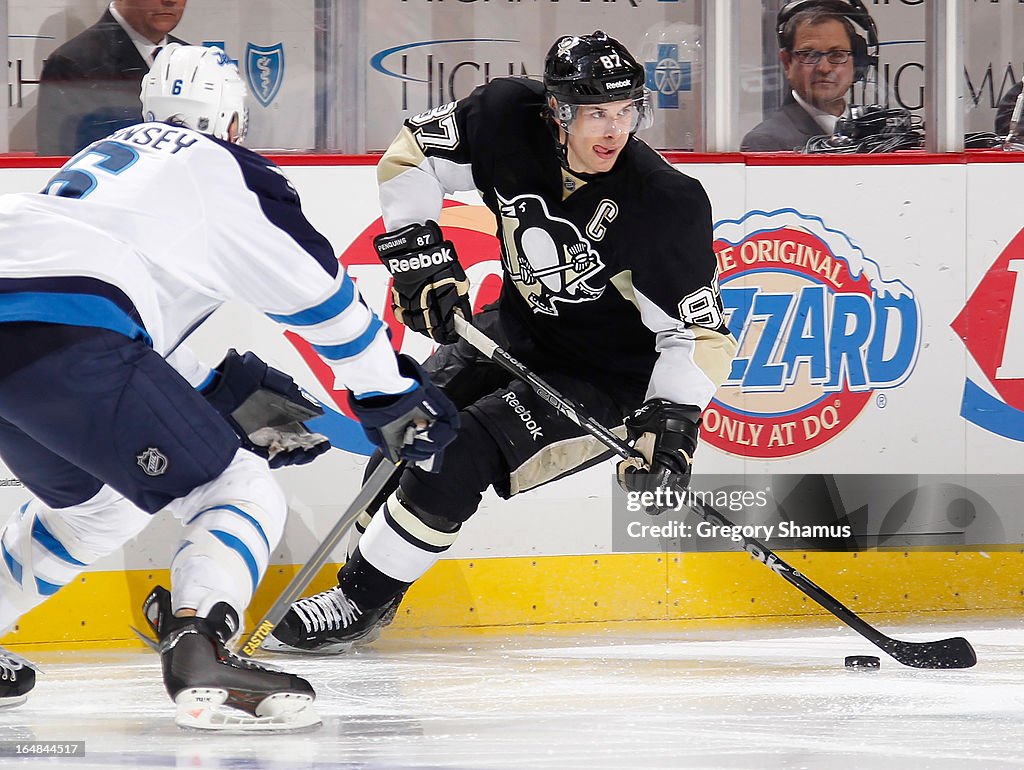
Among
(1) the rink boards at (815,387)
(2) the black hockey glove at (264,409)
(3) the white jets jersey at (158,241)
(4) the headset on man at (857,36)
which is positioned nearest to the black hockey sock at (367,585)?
(1) the rink boards at (815,387)

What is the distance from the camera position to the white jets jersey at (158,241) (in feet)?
6.11

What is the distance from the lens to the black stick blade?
2.80 metres

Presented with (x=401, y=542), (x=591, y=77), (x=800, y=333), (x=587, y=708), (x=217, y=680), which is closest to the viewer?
(x=217, y=680)

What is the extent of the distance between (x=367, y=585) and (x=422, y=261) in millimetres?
686

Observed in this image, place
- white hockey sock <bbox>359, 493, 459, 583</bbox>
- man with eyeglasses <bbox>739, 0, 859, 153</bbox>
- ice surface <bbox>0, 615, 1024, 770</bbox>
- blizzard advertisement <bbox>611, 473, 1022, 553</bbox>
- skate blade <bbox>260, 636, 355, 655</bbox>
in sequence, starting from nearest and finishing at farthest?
ice surface <bbox>0, 615, 1024, 770</bbox> < white hockey sock <bbox>359, 493, 459, 583</bbox> < skate blade <bbox>260, 636, 355, 655</bbox> < blizzard advertisement <bbox>611, 473, 1022, 553</bbox> < man with eyeglasses <bbox>739, 0, 859, 153</bbox>

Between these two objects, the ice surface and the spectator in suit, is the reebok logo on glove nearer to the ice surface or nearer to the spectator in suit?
the ice surface

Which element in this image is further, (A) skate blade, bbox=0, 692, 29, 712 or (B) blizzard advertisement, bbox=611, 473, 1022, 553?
(B) blizzard advertisement, bbox=611, 473, 1022, 553

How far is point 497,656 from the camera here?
3.02 meters

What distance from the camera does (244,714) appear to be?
1979 millimetres

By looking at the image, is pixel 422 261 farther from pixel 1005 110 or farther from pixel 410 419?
pixel 1005 110

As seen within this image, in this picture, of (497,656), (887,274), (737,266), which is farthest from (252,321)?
(887,274)

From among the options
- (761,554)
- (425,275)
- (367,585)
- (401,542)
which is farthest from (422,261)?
(761,554)

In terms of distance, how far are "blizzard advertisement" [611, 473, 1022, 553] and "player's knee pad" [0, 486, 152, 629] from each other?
5.11 feet

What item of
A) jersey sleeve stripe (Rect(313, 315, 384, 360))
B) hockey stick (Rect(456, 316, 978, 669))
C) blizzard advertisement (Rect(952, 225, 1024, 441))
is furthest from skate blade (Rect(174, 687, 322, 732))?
blizzard advertisement (Rect(952, 225, 1024, 441))
